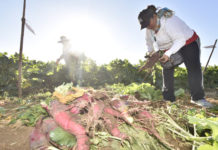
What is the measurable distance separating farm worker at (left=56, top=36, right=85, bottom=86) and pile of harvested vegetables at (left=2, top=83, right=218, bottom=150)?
208 inches

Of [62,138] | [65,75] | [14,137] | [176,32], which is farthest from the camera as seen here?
[65,75]

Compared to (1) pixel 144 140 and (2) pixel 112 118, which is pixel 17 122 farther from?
(1) pixel 144 140

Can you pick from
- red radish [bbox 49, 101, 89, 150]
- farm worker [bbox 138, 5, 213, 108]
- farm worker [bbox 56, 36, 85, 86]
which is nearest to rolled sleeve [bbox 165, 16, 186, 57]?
farm worker [bbox 138, 5, 213, 108]

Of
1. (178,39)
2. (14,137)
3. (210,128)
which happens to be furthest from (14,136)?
(178,39)

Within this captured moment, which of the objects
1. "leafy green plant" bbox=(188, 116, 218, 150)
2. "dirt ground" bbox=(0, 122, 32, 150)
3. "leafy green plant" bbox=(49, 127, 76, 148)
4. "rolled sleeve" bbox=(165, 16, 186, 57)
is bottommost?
"dirt ground" bbox=(0, 122, 32, 150)

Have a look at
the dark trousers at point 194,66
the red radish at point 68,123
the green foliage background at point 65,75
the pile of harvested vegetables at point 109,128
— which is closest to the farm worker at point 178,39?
the dark trousers at point 194,66

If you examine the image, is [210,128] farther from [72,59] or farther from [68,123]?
[72,59]

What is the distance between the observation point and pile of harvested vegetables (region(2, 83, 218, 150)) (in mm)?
1159

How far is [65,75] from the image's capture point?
7.71 m

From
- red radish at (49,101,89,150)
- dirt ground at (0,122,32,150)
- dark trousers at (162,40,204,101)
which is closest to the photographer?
red radish at (49,101,89,150)

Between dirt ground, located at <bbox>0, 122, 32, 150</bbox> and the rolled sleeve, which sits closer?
dirt ground, located at <bbox>0, 122, 32, 150</bbox>

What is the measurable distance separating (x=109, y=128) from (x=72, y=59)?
618 centimetres

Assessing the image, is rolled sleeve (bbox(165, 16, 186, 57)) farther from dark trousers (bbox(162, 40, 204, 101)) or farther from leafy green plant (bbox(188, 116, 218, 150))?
leafy green plant (bbox(188, 116, 218, 150))

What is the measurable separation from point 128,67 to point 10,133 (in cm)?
658
